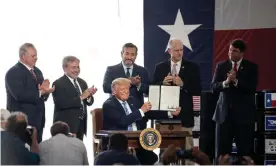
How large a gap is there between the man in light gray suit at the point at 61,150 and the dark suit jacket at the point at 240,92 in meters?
2.36

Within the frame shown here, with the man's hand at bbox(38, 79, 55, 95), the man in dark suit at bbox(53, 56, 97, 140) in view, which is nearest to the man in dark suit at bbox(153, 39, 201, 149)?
the man in dark suit at bbox(53, 56, 97, 140)

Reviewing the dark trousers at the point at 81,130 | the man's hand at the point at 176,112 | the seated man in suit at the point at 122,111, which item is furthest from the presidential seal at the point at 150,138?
the dark trousers at the point at 81,130

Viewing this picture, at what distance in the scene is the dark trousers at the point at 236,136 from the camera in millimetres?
7887

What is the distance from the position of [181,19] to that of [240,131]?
1984 mm

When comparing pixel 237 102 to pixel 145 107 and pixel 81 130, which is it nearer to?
pixel 145 107

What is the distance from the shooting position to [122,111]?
7.14 m

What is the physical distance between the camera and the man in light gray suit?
19.5ft

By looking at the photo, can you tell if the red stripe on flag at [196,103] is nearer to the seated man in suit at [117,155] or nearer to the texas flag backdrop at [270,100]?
the texas flag backdrop at [270,100]

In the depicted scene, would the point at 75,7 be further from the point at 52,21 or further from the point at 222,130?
the point at 222,130

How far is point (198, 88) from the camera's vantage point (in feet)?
→ 25.7

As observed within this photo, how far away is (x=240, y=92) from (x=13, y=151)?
322 centimetres

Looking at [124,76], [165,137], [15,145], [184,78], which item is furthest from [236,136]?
[15,145]

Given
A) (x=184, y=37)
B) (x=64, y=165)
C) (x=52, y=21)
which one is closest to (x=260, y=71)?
(x=184, y=37)

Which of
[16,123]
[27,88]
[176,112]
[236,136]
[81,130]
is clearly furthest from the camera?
[236,136]
